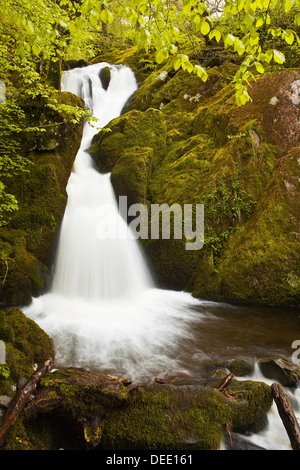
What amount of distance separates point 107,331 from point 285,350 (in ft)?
9.99

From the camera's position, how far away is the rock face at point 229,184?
20.2 ft

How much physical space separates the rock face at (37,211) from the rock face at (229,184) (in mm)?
2036

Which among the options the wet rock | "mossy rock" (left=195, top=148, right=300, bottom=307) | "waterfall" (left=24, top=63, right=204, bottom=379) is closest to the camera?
the wet rock

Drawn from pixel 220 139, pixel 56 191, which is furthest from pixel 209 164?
pixel 56 191

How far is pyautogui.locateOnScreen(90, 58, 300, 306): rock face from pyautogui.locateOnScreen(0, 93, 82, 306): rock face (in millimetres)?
2036

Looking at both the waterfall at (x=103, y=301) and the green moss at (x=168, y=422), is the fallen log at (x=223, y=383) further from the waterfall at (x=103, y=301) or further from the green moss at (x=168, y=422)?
the waterfall at (x=103, y=301)

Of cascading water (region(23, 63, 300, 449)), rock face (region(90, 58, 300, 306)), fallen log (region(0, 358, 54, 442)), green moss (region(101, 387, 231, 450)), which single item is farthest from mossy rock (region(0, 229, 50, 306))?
green moss (region(101, 387, 231, 450))

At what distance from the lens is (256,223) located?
6484 millimetres

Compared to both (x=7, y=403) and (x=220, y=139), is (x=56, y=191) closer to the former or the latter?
(x=220, y=139)

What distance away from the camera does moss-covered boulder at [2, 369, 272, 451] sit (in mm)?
2324

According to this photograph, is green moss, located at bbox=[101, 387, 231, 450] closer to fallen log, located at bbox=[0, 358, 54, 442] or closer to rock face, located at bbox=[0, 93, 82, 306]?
fallen log, located at bbox=[0, 358, 54, 442]

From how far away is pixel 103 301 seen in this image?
646cm

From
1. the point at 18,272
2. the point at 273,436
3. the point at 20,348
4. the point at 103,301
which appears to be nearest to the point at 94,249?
the point at 103,301
